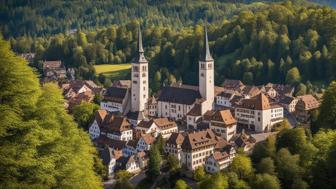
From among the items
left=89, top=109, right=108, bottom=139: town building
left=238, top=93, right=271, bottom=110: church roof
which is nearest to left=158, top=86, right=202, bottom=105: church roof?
left=238, top=93, right=271, bottom=110: church roof

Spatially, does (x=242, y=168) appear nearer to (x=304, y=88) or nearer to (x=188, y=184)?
(x=188, y=184)

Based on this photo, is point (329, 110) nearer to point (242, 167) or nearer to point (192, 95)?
point (242, 167)

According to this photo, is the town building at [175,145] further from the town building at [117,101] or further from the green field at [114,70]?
the green field at [114,70]

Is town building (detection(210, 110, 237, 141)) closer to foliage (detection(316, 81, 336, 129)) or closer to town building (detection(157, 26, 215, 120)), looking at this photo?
town building (detection(157, 26, 215, 120))

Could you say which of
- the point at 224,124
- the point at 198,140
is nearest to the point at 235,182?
the point at 198,140

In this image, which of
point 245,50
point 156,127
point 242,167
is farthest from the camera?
point 245,50

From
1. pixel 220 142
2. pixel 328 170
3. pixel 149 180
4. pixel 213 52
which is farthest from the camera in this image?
pixel 213 52

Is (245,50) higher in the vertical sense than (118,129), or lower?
higher

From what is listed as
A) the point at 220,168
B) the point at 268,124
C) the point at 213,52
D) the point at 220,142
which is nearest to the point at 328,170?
the point at 220,168
